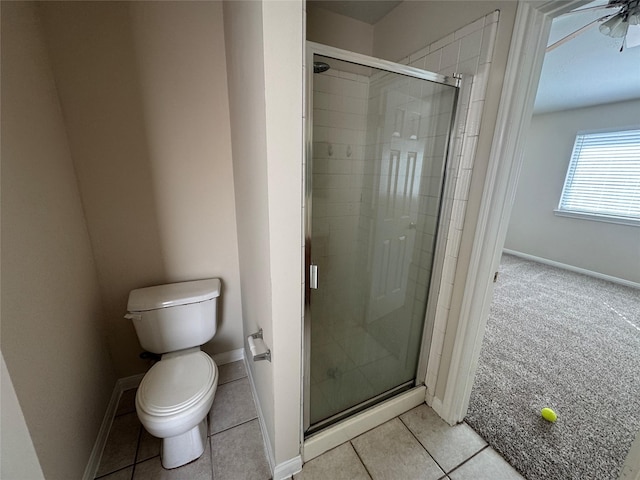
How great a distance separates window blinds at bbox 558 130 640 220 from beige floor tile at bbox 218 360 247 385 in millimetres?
5104

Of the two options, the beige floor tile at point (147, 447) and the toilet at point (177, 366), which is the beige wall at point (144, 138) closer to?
the toilet at point (177, 366)

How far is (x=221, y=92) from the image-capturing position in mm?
1478

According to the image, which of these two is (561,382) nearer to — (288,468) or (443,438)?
(443,438)

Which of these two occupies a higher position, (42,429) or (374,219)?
(374,219)

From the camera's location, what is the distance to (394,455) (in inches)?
50.4

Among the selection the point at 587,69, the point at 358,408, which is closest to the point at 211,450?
the point at 358,408

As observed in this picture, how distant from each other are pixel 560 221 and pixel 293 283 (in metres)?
4.99

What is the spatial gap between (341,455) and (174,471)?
83 centimetres

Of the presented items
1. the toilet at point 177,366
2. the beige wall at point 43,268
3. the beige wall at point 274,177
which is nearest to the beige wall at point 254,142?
the beige wall at point 274,177

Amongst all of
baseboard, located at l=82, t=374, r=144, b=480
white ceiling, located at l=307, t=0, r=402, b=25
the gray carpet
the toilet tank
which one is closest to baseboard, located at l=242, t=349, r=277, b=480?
the toilet tank

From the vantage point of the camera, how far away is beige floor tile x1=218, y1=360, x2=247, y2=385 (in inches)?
69.0

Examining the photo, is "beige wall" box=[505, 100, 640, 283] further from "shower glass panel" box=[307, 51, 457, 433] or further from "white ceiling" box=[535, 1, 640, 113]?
"shower glass panel" box=[307, 51, 457, 433]

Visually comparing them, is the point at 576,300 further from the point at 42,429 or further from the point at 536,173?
the point at 42,429

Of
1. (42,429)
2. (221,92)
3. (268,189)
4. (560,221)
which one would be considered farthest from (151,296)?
(560,221)
